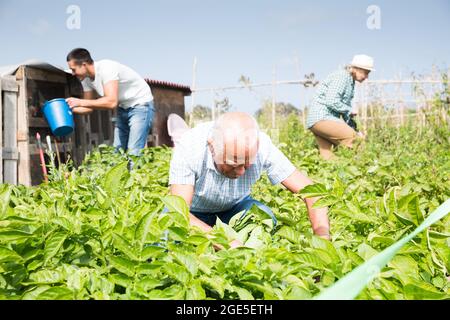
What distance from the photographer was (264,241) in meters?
1.27

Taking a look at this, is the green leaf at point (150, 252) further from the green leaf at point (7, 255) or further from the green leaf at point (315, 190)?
the green leaf at point (315, 190)

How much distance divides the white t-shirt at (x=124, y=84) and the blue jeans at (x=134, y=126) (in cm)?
6

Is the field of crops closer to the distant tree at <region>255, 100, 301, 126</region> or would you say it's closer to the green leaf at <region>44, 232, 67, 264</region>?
the green leaf at <region>44, 232, 67, 264</region>

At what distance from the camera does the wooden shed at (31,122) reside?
443cm

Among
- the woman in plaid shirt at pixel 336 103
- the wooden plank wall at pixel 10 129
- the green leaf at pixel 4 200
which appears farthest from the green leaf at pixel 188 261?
the woman in plaid shirt at pixel 336 103

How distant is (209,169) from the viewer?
7.04 ft

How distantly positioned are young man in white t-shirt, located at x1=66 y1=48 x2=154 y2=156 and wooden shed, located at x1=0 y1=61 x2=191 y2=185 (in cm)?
34

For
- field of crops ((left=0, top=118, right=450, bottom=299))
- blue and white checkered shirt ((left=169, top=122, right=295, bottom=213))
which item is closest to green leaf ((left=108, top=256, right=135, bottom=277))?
field of crops ((left=0, top=118, right=450, bottom=299))

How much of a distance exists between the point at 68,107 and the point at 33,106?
420 millimetres
